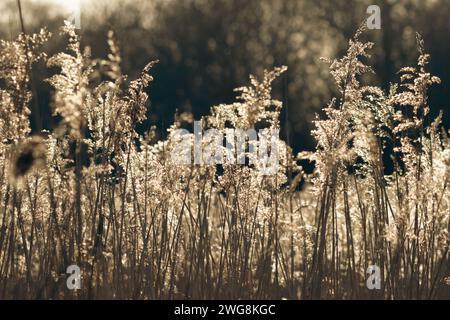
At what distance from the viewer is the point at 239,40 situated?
24.0m

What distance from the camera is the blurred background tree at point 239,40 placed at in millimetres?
22750

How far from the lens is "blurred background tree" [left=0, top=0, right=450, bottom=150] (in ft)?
74.6

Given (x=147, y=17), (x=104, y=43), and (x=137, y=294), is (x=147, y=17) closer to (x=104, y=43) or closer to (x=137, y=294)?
(x=104, y=43)

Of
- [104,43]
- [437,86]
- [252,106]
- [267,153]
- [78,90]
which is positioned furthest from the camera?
[104,43]

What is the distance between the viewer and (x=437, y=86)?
21.7m

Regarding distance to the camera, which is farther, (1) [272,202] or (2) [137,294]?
(1) [272,202]

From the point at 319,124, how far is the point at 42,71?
785 inches

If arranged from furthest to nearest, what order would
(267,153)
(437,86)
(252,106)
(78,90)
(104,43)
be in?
(104,43)
(437,86)
(267,153)
(252,106)
(78,90)

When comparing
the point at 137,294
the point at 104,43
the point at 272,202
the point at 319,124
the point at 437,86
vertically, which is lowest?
the point at 137,294

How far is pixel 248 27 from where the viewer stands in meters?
24.0

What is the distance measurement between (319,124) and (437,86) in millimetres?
18786

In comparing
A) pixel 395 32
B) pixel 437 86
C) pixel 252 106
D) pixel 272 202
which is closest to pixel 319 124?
pixel 252 106

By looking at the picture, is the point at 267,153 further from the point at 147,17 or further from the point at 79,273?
the point at 147,17

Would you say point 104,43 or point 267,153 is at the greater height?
point 104,43
